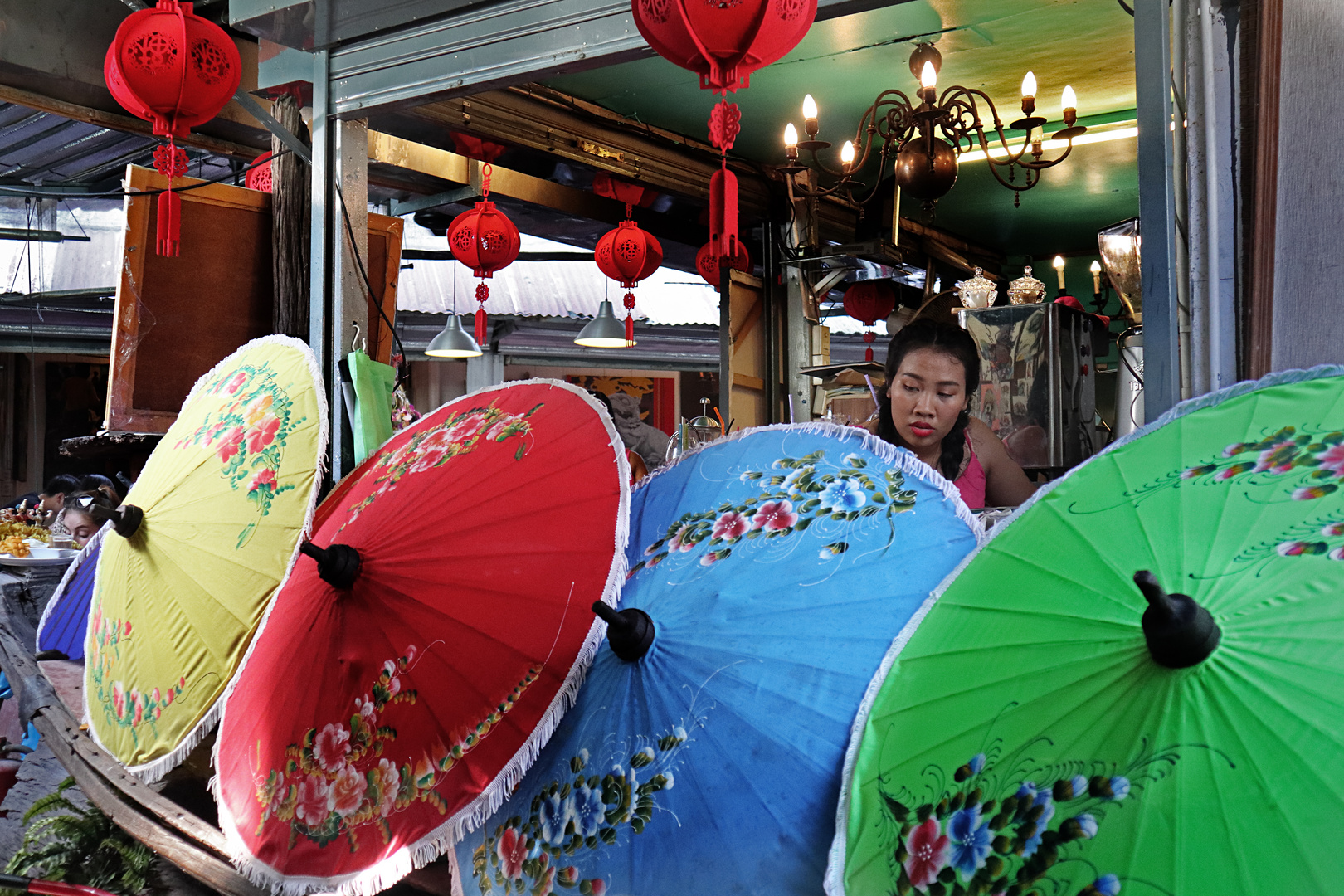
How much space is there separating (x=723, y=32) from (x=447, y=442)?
1.14m

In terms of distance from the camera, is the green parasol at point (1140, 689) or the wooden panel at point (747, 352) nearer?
the green parasol at point (1140, 689)

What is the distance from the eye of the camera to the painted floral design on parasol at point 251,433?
2.34 metres

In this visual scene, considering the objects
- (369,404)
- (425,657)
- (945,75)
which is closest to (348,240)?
(369,404)

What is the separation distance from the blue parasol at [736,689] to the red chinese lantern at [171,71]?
274 cm

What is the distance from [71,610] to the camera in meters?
3.45

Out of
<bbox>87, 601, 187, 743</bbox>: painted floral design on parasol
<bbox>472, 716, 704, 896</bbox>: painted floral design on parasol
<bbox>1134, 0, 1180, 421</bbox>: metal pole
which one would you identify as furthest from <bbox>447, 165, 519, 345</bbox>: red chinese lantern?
<bbox>472, 716, 704, 896</bbox>: painted floral design on parasol

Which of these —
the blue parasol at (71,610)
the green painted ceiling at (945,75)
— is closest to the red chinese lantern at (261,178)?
the green painted ceiling at (945,75)

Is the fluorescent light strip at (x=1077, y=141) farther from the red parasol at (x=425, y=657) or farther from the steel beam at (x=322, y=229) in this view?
the red parasol at (x=425, y=657)

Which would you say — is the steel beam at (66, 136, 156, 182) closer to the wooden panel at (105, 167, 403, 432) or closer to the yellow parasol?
the wooden panel at (105, 167, 403, 432)

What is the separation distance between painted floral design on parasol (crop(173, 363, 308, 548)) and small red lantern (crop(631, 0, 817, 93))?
126 cm

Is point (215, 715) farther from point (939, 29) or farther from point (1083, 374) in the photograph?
point (939, 29)

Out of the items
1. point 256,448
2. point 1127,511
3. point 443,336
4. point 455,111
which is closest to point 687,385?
point 443,336

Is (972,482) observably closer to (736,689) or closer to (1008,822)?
(736,689)

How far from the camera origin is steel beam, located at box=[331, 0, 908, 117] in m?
3.14
